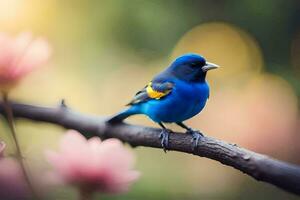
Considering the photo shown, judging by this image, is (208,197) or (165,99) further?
(208,197)

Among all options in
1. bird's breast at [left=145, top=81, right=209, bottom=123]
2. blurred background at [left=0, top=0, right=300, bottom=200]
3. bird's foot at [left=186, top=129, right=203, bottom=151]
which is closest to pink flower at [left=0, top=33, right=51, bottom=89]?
bird's foot at [left=186, top=129, right=203, bottom=151]

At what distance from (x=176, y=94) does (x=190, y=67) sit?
0.05 m

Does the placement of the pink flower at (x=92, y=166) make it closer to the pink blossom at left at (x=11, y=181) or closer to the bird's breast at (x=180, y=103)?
the pink blossom at left at (x=11, y=181)

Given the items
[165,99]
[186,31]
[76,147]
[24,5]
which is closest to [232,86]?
[186,31]

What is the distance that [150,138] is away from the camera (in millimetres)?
405

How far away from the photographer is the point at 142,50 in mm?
972

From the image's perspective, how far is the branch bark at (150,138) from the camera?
244mm

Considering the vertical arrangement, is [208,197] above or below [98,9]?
below

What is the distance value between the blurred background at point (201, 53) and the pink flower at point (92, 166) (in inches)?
26.5

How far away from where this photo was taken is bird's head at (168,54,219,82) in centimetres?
44

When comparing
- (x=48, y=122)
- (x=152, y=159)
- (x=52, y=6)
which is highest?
(x=52, y=6)

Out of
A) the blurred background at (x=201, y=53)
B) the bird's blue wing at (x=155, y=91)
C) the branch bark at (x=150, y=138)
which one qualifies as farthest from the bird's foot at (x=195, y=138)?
the blurred background at (x=201, y=53)

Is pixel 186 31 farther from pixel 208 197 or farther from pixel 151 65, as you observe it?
pixel 208 197

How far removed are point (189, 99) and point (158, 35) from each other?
50 cm
